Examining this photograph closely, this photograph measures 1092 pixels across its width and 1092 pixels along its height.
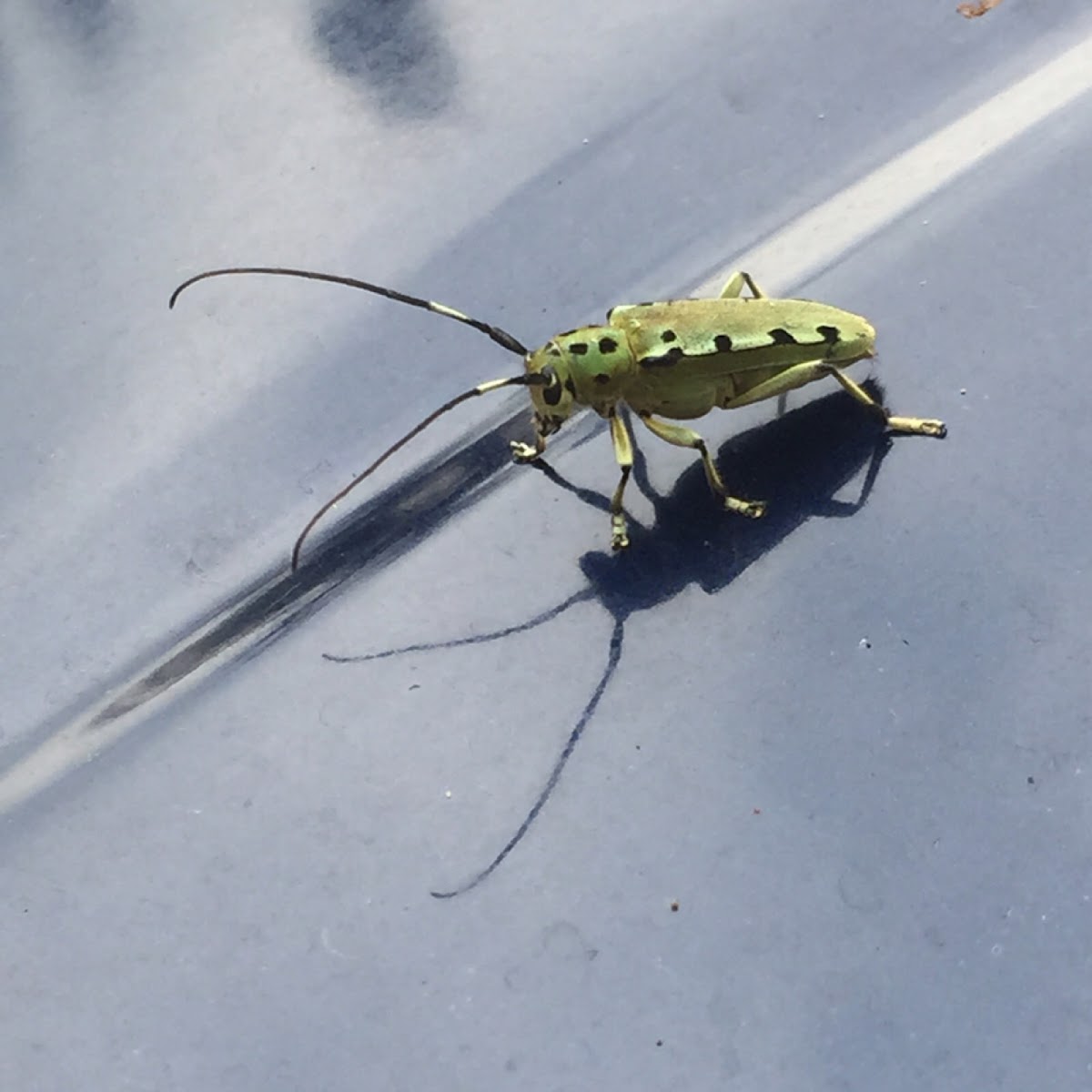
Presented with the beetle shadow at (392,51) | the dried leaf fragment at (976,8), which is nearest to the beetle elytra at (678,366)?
the beetle shadow at (392,51)

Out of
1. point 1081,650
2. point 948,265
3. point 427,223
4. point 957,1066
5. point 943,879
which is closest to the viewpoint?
point 957,1066

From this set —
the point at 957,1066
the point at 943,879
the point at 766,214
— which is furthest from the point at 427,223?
the point at 957,1066

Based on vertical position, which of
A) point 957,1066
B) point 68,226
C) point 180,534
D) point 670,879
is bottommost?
point 957,1066

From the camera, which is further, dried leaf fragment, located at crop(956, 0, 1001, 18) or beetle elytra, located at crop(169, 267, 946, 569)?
dried leaf fragment, located at crop(956, 0, 1001, 18)

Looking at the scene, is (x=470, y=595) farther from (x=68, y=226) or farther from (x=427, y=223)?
(x=68, y=226)

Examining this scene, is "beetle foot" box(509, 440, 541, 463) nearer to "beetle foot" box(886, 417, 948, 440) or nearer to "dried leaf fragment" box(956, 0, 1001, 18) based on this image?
"beetle foot" box(886, 417, 948, 440)

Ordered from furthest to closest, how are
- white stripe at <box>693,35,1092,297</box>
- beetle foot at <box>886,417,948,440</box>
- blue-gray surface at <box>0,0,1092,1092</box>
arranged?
1. white stripe at <box>693,35,1092,297</box>
2. beetle foot at <box>886,417,948,440</box>
3. blue-gray surface at <box>0,0,1092,1092</box>

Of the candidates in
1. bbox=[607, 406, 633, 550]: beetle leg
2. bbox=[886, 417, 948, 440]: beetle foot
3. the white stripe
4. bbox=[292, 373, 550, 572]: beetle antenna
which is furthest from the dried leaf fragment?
bbox=[292, 373, 550, 572]: beetle antenna
